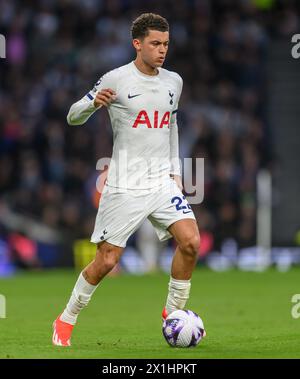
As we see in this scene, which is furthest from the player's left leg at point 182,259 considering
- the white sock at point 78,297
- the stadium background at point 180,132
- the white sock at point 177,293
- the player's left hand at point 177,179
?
the stadium background at point 180,132

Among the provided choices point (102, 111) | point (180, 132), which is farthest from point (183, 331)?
point (102, 111)

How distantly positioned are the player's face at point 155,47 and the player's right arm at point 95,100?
32cm

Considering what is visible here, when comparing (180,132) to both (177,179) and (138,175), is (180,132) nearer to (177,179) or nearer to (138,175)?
(177,179)

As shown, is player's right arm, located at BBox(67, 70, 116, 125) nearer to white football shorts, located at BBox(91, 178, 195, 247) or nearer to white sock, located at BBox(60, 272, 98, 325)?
white football shorts, located at BBox(91, 178, 195, 247)

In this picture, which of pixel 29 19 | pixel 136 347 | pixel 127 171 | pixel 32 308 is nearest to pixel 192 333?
pixel 136 347

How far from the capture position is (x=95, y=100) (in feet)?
28.6

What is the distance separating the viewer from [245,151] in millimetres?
21500

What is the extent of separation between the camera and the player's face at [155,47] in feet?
29.2

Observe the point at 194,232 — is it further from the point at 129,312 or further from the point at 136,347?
the point at 129,312

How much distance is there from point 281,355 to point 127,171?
6.47 feet

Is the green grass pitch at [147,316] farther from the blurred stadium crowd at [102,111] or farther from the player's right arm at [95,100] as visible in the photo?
the player's right arm at [95,100]

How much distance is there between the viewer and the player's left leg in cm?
885

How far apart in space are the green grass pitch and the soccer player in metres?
0.56

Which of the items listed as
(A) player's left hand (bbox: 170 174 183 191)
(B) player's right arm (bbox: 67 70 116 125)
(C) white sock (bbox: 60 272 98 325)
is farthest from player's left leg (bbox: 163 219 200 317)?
(B) player's right arm (bbox: 67 70 116 125)
